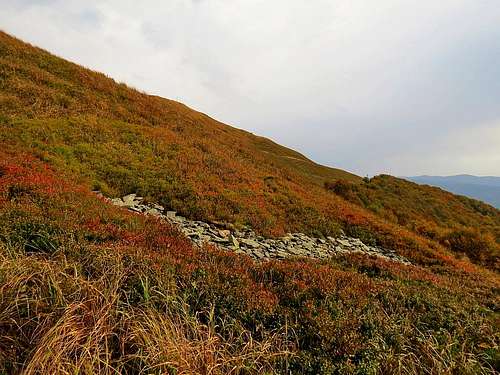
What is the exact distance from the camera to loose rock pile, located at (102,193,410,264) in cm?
1140

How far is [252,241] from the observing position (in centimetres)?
1269

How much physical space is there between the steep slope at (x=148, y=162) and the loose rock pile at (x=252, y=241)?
2.29 ft

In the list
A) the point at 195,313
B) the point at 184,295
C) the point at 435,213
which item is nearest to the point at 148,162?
the point at 184,295

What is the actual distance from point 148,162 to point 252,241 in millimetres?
8398

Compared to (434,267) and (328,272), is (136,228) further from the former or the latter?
(434,267)

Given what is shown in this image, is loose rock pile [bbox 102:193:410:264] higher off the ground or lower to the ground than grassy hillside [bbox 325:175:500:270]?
lower

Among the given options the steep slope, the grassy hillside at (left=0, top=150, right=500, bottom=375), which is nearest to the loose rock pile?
the steep slope

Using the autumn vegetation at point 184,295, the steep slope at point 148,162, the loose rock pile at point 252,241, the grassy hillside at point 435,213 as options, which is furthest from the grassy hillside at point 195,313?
the grassy hillside at point 435,213

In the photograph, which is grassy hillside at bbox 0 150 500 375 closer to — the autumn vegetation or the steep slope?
the autumn vegetation

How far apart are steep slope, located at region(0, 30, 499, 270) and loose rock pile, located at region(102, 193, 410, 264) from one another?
2.29 ft

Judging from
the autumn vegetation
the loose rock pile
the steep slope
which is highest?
the steep slope

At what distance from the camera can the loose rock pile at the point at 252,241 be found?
1140 centimetres

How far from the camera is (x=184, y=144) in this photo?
22.5m

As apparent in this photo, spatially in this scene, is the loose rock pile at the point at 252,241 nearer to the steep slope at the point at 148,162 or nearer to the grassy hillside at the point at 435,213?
the steep slope at the point at 148,162
